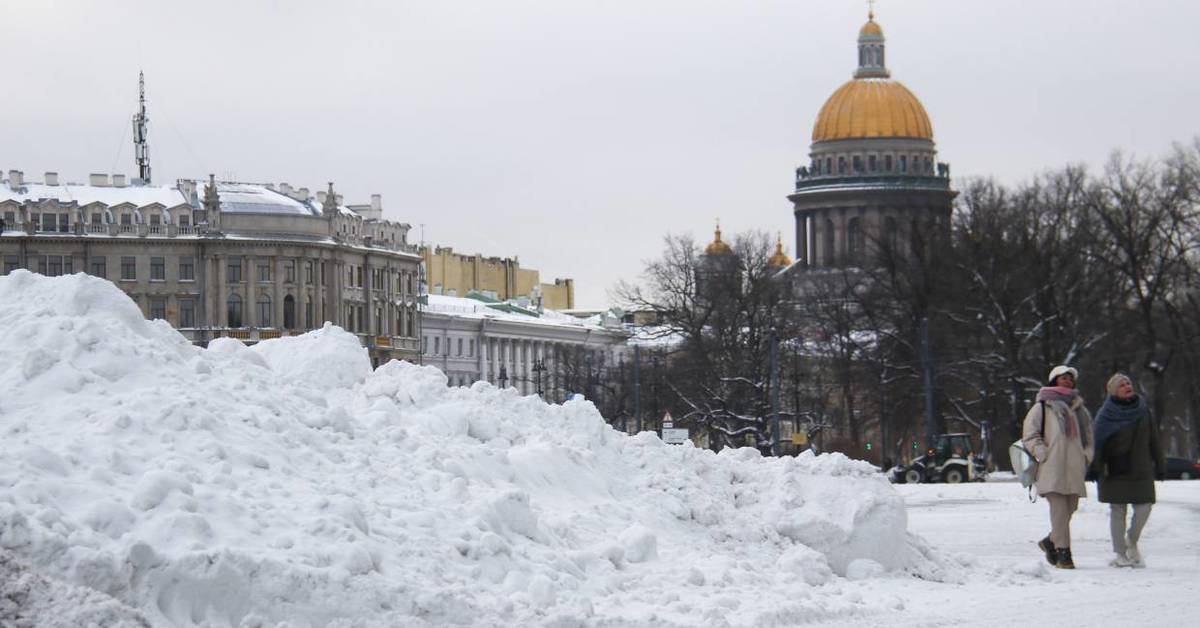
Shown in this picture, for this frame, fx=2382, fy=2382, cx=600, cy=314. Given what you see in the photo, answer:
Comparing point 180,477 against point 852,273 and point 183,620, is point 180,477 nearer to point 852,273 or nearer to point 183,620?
point 183,620

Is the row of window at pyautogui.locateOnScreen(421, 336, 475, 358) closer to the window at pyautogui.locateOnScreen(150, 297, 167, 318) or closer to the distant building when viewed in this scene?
the distant building

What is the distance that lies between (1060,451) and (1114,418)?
59 centimetres

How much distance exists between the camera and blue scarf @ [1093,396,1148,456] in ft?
58.6

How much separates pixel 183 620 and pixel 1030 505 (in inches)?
687

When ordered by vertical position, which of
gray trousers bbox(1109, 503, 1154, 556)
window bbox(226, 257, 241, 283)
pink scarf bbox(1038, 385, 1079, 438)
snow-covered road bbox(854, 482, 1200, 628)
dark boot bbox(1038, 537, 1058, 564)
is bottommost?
snow-covered road bbox(854, 482, 1200, 628)

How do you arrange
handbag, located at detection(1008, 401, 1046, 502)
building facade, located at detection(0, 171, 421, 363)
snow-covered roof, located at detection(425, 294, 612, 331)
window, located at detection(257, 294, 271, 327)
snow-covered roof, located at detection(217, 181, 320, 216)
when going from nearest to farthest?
handbag, located at detection(1008, 401, 1046, 502) < building facade, located at detection(0, 171, 421, 363) < snow-covered roof, located at detection(217, 181, 320, 216) < window, located at detection(257, 294, 271, 327) < snow-covered roof, located at detection(425, 294, 612, 331)

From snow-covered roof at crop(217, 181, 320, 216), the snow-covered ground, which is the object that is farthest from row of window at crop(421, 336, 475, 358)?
the snow-covered ground

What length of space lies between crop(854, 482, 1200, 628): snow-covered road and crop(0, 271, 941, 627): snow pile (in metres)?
0.55

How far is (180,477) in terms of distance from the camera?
43.5ft

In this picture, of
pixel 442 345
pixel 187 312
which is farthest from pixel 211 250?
pixel 442 345

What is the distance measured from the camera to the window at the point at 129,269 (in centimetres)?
10988

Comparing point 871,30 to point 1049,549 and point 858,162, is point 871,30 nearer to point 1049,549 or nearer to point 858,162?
point 858,162

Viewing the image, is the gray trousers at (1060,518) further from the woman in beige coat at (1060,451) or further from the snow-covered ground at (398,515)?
the snow-covered ground at (398,515)

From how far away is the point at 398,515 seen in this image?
46.2 ft
